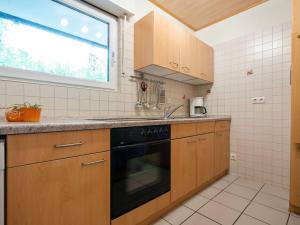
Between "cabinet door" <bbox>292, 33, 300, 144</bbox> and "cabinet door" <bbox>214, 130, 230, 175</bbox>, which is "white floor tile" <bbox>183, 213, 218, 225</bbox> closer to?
"cabinet door" <bbox>214, 130, 230, 175</bbox>

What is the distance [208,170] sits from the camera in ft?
6.02

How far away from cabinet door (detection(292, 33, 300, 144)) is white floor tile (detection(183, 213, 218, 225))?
3.38ft

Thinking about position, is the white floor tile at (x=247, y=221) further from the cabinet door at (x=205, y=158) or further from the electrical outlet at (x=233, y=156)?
the electrical outlet at (x=233, y=156)

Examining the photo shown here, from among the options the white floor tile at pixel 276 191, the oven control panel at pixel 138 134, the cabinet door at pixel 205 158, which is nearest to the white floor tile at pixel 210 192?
the cabinet door at pixel 205 158

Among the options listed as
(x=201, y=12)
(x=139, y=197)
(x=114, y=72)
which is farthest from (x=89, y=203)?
(x=201, y=12)

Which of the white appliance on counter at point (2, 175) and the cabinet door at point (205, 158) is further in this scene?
the cabinet door at point (205, 158)

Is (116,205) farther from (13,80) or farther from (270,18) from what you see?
(270,18)

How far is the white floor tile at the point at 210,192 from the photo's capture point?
5.63ft

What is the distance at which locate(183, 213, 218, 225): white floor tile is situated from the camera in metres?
1.28

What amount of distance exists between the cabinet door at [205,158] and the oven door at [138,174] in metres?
0.50

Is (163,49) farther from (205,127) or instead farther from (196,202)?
(196,202)

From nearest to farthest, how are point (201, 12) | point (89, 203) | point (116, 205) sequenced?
point (89, 203)
point (116, 205)
point (201, 12)

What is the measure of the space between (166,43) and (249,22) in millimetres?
1344

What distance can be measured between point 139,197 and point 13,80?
1279 millimetres
